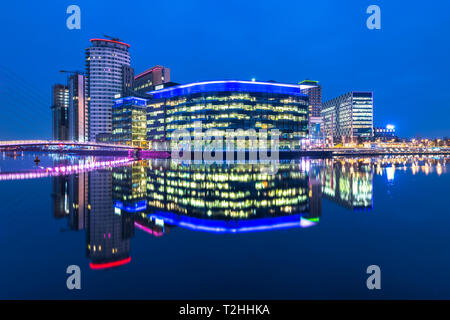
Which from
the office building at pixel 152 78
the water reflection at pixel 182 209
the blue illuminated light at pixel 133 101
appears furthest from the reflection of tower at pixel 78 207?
the office building at pixel 152 78

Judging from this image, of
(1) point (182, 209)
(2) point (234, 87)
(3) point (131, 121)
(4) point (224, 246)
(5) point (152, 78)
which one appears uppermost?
(5) point (152, 78)

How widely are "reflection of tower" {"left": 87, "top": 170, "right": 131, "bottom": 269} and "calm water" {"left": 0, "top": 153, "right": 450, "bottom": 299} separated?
2.4 inches

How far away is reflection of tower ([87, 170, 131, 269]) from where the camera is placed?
8.77 meters

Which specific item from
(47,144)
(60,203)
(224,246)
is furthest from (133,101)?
(224,246)

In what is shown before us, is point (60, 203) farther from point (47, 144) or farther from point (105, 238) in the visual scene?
point (47, 144)

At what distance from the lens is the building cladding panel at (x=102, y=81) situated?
16850 cm

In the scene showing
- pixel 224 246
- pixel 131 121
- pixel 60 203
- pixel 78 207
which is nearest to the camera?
pixel 224 246

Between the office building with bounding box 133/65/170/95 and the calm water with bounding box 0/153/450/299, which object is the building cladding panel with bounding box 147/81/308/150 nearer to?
the office building with bounding box 133/65/170/95

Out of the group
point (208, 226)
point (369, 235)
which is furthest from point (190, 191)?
point (369, 235)

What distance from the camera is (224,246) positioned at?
32.8ft

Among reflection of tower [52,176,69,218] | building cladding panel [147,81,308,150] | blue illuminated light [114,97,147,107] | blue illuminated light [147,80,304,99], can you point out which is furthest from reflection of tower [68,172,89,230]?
blue illuminated light [114,97,147,107]

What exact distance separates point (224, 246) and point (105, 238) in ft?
16.0

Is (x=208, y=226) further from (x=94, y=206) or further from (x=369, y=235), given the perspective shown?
(x=94, y=206)

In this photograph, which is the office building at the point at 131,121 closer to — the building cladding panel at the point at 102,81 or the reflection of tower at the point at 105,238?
the building cladding panel at the point at 102,81
